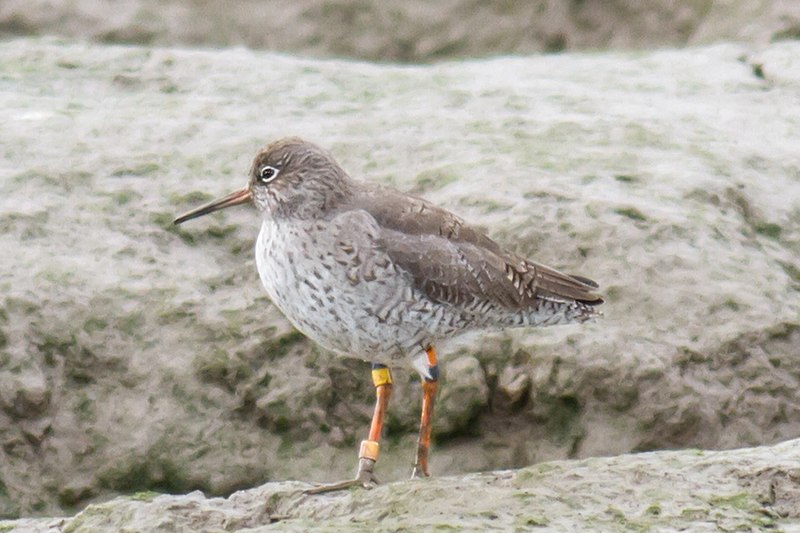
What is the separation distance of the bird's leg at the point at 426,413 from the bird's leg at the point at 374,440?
0.61 ft

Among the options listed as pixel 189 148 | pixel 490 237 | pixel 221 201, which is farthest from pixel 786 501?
pixel 189 148

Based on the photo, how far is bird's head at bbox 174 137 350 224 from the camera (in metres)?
6.69

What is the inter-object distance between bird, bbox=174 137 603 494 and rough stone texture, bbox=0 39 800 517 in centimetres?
53

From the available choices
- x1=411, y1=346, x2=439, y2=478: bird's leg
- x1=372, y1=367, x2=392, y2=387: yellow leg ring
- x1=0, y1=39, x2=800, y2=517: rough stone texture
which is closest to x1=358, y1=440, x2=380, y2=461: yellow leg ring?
x1=411, y1=346, x2=439, y2=478: bird's leg

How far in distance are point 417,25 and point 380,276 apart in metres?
7.11

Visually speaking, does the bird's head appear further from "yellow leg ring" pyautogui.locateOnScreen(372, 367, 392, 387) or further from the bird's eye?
"yellow leg ring" pyautogui.locateOnScreen(372, 367, 392, 387)

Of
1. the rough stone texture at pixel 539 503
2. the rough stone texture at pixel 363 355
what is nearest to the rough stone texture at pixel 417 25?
the rough stone texture at pixel 363 355

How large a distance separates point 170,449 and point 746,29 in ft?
22.6

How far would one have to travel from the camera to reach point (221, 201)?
7.03 metres

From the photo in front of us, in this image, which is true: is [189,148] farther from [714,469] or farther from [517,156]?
[714,469]

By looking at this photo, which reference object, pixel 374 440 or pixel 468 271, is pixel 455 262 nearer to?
pixel 468 271

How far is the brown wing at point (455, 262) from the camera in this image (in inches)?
257

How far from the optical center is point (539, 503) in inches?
219

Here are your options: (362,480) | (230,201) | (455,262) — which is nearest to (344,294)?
(455,262)
